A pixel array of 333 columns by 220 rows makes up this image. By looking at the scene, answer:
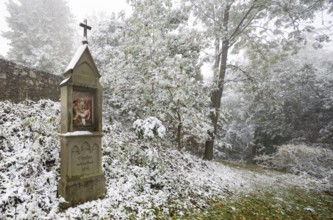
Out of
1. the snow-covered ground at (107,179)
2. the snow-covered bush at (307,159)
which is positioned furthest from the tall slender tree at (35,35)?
the snow-covered bush at (307,159)

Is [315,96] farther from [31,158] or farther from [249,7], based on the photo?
[31,158]

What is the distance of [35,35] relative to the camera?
1602 centimetres

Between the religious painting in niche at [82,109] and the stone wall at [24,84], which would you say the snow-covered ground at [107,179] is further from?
the religious painting in niche at [82,109]

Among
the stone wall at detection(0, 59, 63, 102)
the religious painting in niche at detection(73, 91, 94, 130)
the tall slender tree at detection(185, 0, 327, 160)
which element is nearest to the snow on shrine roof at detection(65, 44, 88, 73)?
the religious painting in niche at detection(73, 91, 94, 130)

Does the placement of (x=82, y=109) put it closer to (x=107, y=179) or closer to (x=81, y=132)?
(x=81, y=132)

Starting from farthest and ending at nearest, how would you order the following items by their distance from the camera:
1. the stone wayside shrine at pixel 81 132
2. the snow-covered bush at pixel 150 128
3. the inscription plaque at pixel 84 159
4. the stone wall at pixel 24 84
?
the stone wall at pixel 24 84 < the snow-covered bush at pixel 150 128 < the inscription plaque at pixel 84 159 < the stone wayside shrine at pixel 81 132

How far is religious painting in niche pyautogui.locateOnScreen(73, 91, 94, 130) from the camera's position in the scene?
394cm

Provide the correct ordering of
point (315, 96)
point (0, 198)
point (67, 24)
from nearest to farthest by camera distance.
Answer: point (0, 198)
point (315, 96)
point (67, 24)

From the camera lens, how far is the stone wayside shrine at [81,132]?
3.74m

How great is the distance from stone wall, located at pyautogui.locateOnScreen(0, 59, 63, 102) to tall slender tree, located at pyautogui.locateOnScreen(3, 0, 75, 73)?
23.4 ft

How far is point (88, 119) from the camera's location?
13.8 ft

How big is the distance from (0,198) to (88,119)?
1.88 meters

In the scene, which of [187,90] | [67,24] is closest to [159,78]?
[187,90]

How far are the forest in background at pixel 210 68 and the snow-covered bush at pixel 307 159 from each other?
61mm
